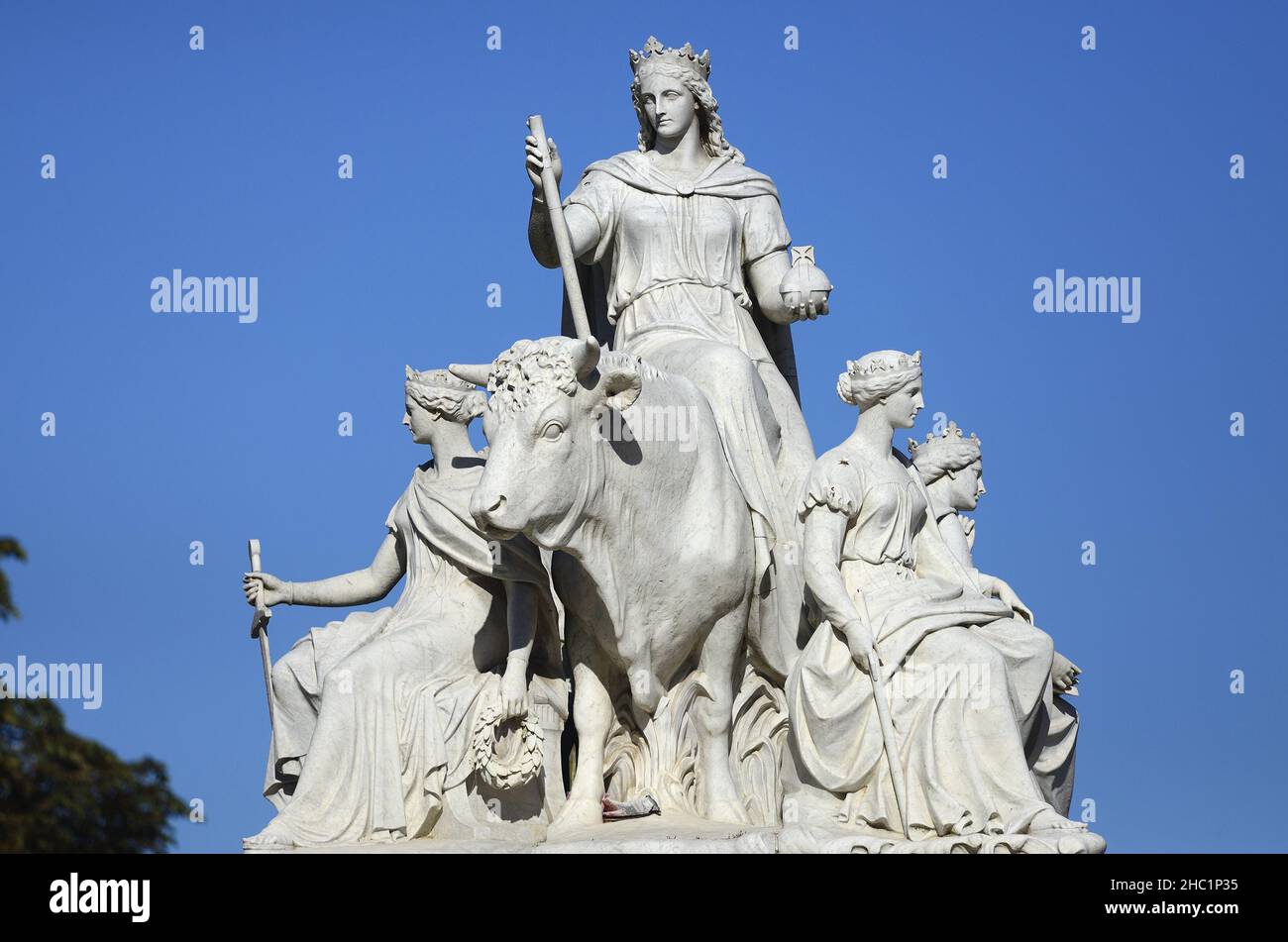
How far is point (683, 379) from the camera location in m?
17.1

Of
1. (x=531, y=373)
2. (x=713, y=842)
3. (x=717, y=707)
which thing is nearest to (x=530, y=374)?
(x=531, y=373)

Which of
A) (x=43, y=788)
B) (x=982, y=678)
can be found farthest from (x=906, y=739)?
(x=43, y=788)

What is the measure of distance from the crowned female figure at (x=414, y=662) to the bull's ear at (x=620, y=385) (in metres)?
1.17

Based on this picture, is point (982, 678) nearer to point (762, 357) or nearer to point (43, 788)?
point (762, 357)

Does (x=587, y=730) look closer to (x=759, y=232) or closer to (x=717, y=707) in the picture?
(x=717, y=707)

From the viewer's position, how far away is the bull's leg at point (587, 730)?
1639cm

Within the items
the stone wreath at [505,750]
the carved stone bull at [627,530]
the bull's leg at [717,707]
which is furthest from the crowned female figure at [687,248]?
the stone wreath at [505,750]

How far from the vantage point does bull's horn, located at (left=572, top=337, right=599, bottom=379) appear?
1565 cm

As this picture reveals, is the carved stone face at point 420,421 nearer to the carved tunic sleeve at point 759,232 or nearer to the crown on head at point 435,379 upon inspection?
the crown on head at point 435,379

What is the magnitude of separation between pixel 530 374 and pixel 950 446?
381 cm

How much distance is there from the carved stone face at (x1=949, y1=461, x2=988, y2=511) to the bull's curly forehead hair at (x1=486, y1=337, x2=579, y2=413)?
3538 millimetres

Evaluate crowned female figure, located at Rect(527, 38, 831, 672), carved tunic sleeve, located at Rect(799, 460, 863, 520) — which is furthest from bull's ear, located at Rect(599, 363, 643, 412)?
crowned female figure, located at Rect(527, 38, 831, 672)

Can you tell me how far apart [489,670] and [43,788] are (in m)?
5.33

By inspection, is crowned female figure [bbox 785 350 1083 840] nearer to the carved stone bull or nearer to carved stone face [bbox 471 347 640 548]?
the carved stone bull
